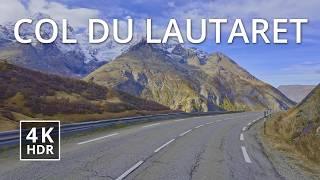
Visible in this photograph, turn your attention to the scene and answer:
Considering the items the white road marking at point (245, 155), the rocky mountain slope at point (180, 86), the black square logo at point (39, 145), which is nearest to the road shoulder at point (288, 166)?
the white road marking at point (245, 155)

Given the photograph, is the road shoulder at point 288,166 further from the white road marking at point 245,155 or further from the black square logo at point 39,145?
the black square logo at point 39,145

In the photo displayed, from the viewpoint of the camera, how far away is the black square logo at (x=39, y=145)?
13273 millimetres

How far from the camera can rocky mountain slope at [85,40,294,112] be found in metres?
131

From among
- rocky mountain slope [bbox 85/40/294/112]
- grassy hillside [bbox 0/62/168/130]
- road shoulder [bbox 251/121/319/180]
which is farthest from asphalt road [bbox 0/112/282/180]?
rocky mountain slope [bbox 85/40/294/112]

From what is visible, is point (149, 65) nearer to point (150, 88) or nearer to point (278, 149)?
point (150, 88)

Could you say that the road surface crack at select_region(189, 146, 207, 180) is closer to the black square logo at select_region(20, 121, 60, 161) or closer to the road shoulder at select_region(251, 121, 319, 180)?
A: the road shoulder at select_region(251, 121, 319, 180)

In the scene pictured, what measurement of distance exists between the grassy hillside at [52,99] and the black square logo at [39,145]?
11971mm

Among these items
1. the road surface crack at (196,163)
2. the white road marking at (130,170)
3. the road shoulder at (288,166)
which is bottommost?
the road shoulder at (288,166)

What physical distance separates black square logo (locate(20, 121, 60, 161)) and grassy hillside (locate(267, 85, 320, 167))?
8.18 meters

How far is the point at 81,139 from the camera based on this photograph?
755 inches

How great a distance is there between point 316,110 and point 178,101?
327ft

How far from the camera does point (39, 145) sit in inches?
598

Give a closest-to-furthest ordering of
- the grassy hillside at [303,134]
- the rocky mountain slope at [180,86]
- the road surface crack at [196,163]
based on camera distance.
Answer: the road surface crack at [196,163], the grassy hillside at [303,134], the rocky mountain slope at [180,86]

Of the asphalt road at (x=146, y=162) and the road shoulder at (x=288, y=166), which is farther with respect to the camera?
the road shoulder at (x=288, y=166)
